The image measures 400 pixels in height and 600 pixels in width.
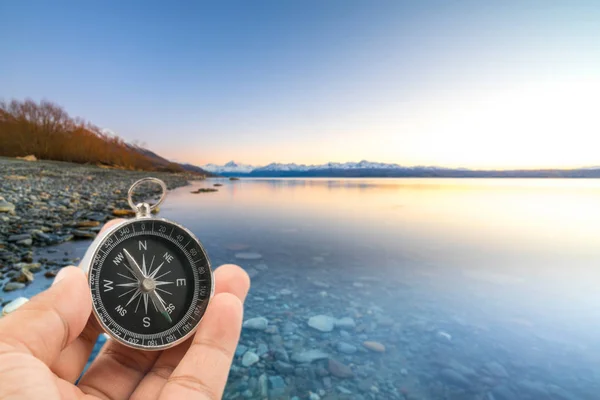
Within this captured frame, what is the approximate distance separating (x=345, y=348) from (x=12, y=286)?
17.4 ft

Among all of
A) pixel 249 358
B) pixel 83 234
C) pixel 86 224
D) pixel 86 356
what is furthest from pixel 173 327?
pixel 86 224

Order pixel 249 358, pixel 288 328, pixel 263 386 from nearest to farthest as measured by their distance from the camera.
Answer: pixel 263 386
pixel 249 358
pixel 288 328

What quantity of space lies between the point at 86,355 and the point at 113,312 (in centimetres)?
36

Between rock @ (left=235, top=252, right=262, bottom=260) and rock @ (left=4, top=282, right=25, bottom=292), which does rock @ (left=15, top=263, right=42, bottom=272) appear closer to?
rock @ (left=4, top=282, right=25, bottom=292)

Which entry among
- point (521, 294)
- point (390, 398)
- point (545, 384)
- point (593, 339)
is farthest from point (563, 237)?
point (390, 398)

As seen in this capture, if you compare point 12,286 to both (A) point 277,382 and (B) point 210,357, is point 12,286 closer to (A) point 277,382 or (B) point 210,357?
(A) point 277,382

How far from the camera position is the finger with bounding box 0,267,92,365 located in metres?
1.63

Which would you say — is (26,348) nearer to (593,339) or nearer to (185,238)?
(185,238)

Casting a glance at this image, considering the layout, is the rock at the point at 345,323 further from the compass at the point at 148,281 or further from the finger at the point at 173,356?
the compass at the point at 148,281

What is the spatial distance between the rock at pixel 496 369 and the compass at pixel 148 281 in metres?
3.74

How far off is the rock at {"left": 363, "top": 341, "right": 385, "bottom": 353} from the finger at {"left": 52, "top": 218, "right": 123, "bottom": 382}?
10.8 ft

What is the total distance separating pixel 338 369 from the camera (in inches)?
143

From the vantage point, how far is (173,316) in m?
2.31

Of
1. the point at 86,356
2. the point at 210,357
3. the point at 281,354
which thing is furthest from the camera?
the point at 281,354
